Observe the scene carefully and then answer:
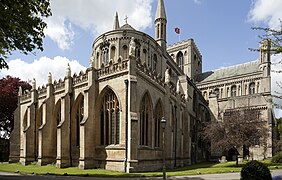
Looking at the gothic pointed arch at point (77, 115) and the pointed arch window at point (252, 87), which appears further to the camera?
the pointed arch window at point (252, 87)

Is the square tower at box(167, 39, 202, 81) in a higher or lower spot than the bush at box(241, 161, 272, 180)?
higher

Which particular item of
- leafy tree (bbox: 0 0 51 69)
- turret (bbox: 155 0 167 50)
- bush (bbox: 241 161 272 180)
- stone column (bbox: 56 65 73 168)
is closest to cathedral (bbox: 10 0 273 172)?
stone column (bbox: 56 65 73 168)

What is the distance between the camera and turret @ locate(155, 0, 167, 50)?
52031 millimetres

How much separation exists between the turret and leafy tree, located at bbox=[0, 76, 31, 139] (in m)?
26.8

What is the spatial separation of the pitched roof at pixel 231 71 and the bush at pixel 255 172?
192 feet

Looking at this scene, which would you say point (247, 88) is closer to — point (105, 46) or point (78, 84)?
point (105, 46)

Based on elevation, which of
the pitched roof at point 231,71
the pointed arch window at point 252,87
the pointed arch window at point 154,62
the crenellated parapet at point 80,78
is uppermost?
the pitched roof at point 231,71

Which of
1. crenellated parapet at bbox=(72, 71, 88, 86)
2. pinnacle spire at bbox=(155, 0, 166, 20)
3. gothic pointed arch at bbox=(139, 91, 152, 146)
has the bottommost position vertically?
gothic pointed arch at bbox=(139, 91, 152, 146)

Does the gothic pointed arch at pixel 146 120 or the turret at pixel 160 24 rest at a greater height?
the turret at pixel 160 24

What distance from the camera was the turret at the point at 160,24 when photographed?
52.0 m

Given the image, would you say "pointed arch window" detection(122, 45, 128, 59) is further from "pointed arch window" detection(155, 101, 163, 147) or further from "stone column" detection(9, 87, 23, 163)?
"stone column" detection(9, 87, 23, 163)

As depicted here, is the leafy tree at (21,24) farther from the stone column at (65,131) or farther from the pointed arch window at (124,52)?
the pointed arch window at (124,52)

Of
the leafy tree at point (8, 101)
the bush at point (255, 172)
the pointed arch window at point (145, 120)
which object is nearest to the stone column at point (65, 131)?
the pointed arch window at point (145, 120)

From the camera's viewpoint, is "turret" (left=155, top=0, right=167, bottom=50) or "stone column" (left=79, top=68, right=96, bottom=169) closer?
"stone column" (left=79, top=68, right=96, bottom=169)
